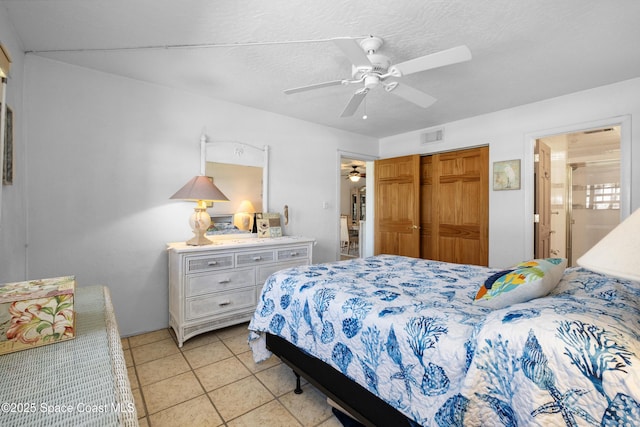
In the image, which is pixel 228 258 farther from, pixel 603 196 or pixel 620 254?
pixel 603 196

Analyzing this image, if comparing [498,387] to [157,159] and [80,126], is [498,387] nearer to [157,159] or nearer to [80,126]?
[157,159]

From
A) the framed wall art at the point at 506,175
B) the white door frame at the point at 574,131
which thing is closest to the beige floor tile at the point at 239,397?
the white door frame at the point at 574,131

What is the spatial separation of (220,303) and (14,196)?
1.69 metres

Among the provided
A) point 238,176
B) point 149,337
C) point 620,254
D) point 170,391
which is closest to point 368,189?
point 238,176

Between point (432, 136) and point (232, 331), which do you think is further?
point (432, 136)

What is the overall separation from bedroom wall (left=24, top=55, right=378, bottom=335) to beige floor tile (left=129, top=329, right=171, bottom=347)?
8 cm

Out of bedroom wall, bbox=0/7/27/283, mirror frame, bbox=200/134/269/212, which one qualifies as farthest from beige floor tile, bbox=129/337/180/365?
mirror frame, bbox=200/134/269/212

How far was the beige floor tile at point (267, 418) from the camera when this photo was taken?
1639 millimetres

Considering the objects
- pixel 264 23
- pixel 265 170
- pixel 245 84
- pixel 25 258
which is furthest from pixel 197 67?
pixel 25 258

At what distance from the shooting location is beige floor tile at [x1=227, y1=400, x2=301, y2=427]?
5.38 ft

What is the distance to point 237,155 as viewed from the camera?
3328 mm

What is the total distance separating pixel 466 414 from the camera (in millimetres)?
1002

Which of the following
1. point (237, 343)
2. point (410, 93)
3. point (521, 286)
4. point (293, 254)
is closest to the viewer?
point (521, 286)

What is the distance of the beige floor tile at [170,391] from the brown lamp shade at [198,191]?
4.84ft
